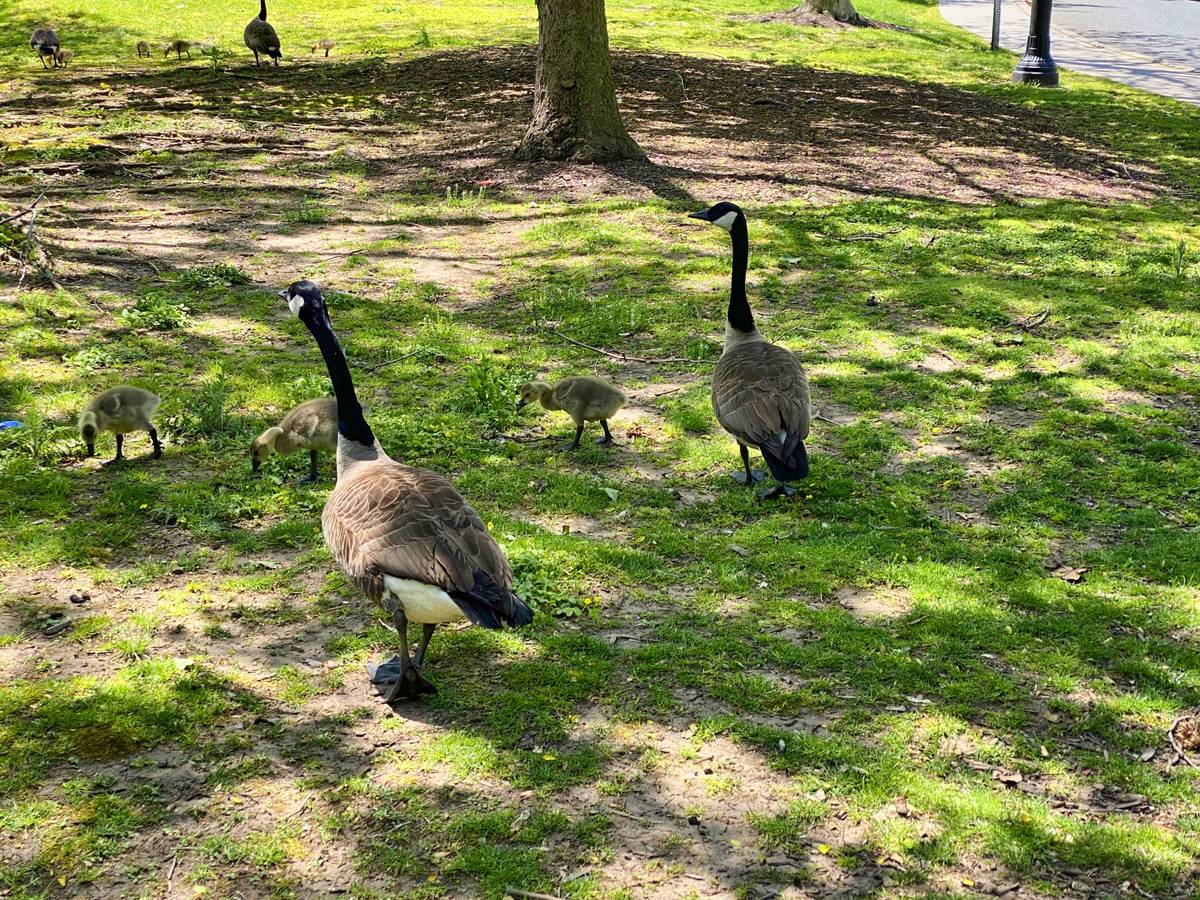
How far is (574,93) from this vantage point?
14172 mm

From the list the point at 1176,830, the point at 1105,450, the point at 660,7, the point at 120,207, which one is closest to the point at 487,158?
the point at 120,207

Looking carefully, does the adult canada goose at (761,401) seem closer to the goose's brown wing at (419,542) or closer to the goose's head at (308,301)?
the goose's brown wing at (419,542)

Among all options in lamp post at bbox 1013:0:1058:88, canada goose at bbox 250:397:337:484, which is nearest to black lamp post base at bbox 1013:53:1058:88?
lamp post at bbox 1013:0:1058:88

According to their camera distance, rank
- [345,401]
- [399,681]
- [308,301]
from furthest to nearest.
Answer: [308,301]
[345,401]
[399,681]

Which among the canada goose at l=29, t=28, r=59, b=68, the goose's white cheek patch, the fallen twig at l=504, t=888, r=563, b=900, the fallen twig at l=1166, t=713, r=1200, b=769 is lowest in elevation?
the fallen twig at l=504, t=888, r=563, b=900

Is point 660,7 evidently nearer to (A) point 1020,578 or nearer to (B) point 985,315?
(B) point 985,315

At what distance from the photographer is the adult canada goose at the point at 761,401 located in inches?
251

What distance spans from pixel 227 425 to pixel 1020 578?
215 inches

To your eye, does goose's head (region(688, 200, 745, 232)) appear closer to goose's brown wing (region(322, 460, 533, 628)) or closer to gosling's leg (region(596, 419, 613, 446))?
gosling's leg (region(596, 419, 613, 446))

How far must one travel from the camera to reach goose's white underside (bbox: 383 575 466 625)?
180 inches

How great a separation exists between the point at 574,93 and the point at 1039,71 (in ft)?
41.4

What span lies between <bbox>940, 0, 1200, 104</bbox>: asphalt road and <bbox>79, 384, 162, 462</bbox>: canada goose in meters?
21.2

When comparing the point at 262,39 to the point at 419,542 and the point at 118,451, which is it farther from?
the point at 419,542

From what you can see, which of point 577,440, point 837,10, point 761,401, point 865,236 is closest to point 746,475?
point 761,401
